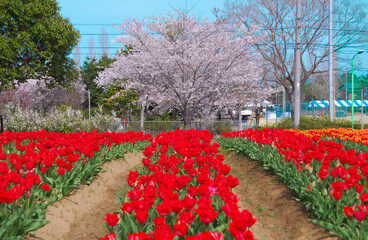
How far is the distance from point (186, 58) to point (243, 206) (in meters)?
12.1

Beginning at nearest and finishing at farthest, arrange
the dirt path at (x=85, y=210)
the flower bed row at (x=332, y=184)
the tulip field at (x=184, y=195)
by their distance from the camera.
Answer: the tulip field at (x=184, y=195), the flower bed row at (x=332, y=184), the dirt path at (x=85, y=210)

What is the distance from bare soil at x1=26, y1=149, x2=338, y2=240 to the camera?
4.67 m

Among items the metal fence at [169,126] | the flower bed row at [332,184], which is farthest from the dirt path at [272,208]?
the metal fence at [169,126]

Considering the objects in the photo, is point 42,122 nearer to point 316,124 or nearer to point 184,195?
point 184,195

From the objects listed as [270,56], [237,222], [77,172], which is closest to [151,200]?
[237,222]

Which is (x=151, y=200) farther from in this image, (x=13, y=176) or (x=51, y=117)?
(x=51, y=117)

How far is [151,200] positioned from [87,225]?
2929 mm

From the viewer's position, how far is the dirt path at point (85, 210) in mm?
4660

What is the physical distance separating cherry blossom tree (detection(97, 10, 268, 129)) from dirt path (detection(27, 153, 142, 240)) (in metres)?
10.5

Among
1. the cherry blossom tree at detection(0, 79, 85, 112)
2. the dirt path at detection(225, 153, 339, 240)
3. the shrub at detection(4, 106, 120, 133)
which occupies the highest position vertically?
the cherry blossom tree at detection(0, 79, 85, 112)

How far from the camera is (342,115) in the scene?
4656cm

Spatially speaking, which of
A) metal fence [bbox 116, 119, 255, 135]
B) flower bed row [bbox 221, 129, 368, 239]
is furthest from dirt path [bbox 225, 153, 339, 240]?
metal fence [bbox 116, 119, 255, 135]

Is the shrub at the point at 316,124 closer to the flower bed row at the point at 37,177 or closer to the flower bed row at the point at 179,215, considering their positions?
the flower bed row at the point at 37,177

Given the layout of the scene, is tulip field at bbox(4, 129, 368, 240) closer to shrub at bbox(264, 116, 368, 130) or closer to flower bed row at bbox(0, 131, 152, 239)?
flower bed row at bbox(0, 131, 152, 239)
